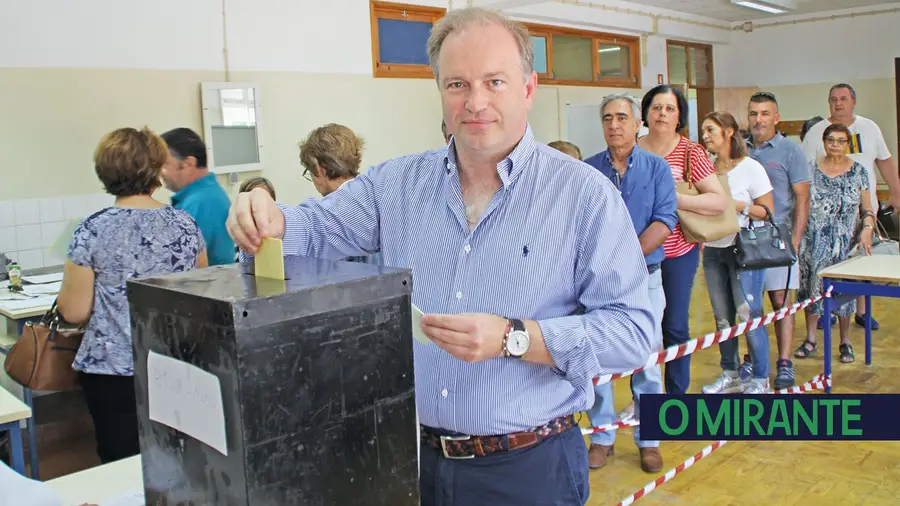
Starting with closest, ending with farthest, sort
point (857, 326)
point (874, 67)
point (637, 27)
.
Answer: point (857, 326) → point (637, 27) → point (874, 67)

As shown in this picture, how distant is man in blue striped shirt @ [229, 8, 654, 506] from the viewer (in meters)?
1.36

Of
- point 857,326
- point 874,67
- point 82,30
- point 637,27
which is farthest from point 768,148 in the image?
point 874,67

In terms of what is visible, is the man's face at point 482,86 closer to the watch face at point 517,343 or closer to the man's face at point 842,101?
the watch face at point 517,343

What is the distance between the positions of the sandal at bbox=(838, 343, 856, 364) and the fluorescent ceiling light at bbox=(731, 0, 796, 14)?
582 cm

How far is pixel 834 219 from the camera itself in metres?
5.09

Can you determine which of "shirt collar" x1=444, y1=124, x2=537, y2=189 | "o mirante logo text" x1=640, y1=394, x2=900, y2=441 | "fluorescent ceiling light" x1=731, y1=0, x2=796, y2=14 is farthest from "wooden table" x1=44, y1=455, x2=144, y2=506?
"fluorescent ceiling light" x1=731, y1=0, x2=796, y2=14

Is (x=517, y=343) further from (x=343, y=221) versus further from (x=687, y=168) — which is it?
(x=687, y=168)

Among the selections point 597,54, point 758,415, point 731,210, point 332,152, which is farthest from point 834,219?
point 597,54

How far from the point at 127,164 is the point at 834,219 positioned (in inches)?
168

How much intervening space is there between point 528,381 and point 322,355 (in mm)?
560

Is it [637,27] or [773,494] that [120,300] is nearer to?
[773,494]

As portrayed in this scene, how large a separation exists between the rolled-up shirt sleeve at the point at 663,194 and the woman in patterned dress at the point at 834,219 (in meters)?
2.26

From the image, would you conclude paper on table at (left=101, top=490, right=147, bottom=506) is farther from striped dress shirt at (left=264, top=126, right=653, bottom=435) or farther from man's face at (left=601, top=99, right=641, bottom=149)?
man's face at (left=601, top=99, right=641, bottom=149)

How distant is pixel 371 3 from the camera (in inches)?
265
